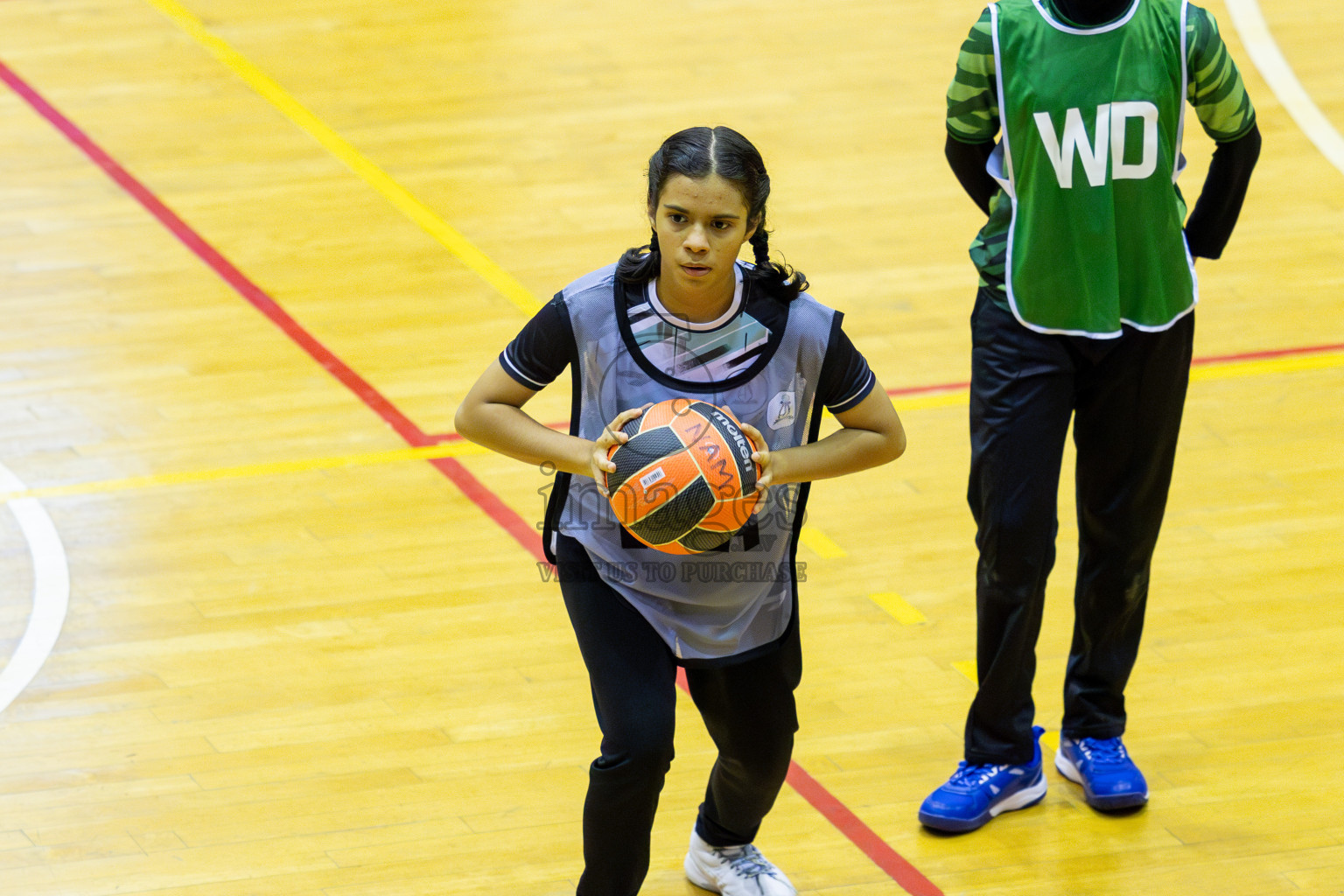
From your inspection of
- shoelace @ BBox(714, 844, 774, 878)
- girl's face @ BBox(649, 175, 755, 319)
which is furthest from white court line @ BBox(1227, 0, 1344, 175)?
girl's face @ BBox(649, 175, 755, 319)

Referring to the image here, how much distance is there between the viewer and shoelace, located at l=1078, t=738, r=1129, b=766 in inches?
184

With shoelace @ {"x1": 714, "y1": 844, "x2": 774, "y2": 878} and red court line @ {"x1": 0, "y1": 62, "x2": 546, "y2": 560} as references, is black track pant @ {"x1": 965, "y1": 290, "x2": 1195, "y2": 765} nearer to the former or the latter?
shoelace @ {"x1": 714, "y1": 844, "x2": 774, "y2": 878}

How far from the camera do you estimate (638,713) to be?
3.61 m

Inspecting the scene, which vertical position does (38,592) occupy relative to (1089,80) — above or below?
below

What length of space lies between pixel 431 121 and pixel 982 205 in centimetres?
544

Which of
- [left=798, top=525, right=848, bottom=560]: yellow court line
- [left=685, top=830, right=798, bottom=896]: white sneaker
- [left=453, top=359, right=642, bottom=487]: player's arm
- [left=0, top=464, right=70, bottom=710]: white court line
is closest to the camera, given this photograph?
[left=453, top=359, right=642, bottom=487]: player's arm

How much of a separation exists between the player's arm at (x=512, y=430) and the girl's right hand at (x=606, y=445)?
3 cm

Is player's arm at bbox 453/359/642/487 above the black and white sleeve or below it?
below

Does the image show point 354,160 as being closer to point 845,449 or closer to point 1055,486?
point 1055,486

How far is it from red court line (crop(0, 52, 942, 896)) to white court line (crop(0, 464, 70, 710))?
1306 millimetres

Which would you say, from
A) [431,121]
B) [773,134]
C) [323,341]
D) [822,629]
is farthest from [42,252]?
[822,629]

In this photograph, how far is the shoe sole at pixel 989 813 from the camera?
4.54 meters

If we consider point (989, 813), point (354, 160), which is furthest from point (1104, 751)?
point (354, 160)

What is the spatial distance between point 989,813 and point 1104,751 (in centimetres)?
37
